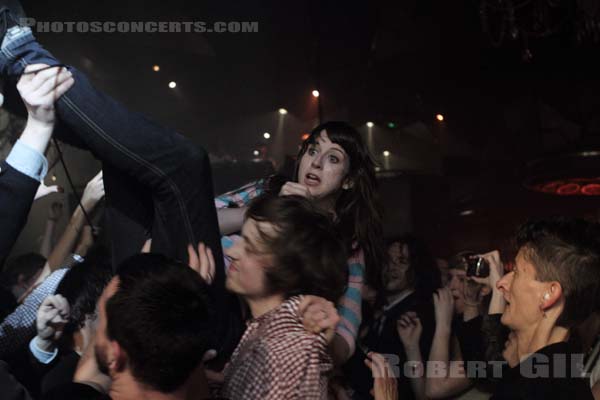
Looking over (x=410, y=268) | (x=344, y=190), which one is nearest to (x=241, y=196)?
(x=344, y=190)

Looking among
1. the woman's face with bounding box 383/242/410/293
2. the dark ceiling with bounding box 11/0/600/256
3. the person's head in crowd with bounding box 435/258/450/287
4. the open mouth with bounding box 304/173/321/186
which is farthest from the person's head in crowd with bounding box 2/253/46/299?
the person's head in crowd with bounding box 435/258/450/287

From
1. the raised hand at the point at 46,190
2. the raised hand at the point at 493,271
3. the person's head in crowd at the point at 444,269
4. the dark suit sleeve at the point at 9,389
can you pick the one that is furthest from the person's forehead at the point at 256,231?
the person's head in crowd at the point at 444,269

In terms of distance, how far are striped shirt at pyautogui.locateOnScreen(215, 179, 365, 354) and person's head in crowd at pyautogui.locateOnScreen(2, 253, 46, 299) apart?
0.62 m

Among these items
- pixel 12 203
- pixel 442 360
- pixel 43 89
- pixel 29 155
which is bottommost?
pixel 442 360

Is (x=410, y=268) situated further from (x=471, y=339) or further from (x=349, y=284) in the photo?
(x=349, y=284)

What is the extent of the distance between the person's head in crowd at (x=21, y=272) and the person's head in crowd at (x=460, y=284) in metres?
1.46

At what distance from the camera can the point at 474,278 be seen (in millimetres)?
2279

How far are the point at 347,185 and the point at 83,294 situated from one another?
862 mm

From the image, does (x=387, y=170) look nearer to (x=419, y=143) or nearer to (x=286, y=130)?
(x=419, y=143)

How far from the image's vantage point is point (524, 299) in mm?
1815

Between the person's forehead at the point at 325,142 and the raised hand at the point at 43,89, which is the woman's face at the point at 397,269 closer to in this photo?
the person's forehead at the point at 325,142

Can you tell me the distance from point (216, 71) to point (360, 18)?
2.56 feet

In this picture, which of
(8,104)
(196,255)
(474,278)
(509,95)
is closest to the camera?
(196,255)

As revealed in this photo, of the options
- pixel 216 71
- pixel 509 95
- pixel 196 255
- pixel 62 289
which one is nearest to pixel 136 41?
pixel 216 71
